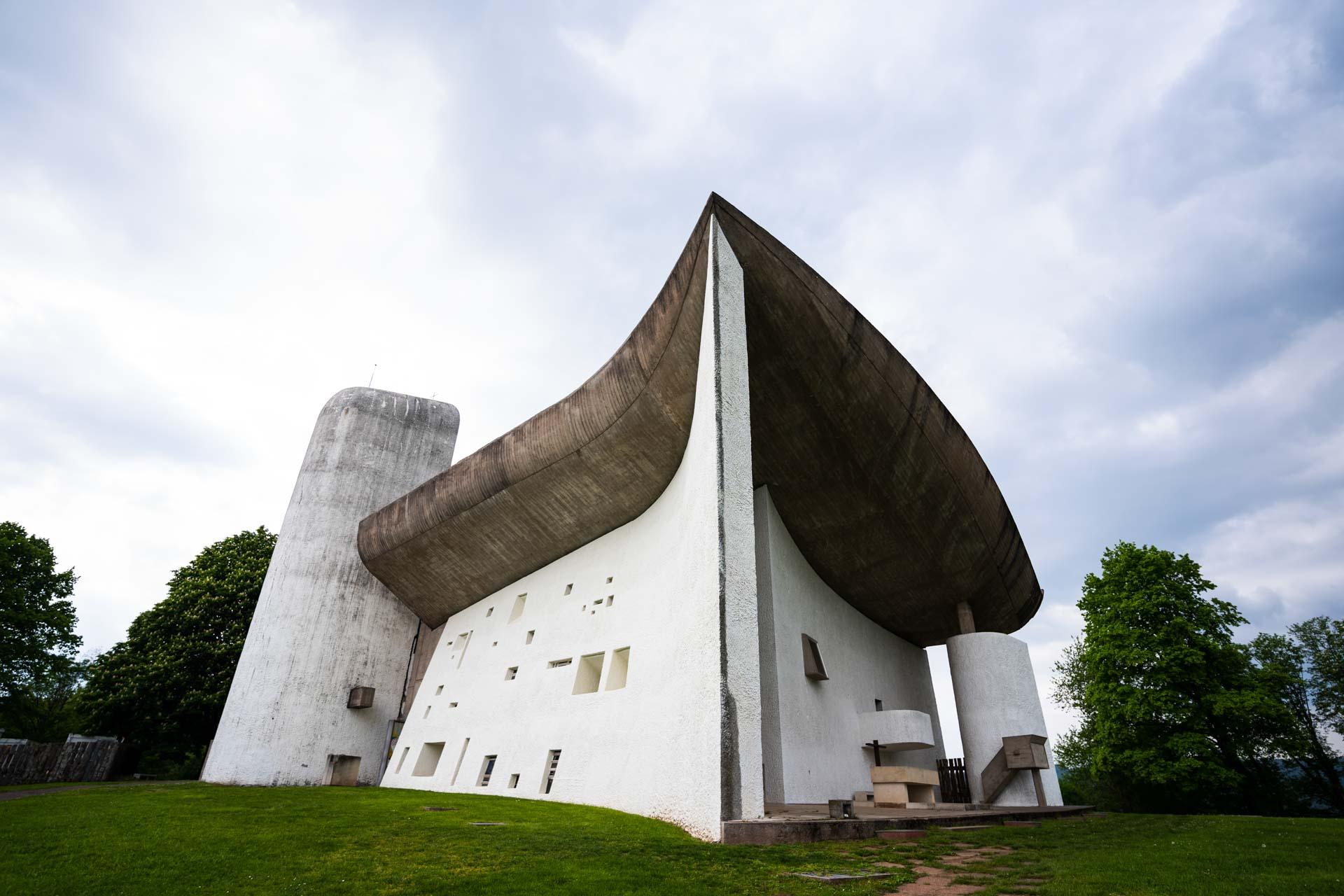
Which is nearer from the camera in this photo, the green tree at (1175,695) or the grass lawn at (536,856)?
the grass lawn at (536,856)

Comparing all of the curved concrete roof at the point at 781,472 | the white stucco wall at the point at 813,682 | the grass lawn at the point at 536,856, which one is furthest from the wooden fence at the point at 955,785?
the grass lawn at the point at 536,856

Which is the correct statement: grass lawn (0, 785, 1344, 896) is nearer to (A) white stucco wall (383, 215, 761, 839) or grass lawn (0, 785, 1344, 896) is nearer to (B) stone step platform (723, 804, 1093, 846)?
(B) stone step platform (723, 804, 1093, 846)

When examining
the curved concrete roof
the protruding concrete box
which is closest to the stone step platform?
the protruding concrete box

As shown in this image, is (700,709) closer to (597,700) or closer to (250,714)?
(597,700)

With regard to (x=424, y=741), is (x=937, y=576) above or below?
above

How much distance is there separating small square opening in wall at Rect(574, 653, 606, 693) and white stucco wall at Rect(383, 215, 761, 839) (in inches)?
7.7

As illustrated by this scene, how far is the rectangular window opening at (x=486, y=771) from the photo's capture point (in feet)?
50.0

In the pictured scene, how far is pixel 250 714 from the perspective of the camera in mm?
18312

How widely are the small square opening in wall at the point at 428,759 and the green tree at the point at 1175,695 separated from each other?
18297 mm

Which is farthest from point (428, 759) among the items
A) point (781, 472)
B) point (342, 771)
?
point (781, 472)

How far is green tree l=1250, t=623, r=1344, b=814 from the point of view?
17.7 metres

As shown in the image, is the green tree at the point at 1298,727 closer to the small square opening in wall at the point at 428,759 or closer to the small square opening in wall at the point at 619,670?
the small square opening in wall at the point at 619,670

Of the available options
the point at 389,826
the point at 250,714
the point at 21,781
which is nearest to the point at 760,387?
the point at 389,826

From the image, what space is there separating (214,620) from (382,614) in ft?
22.2
